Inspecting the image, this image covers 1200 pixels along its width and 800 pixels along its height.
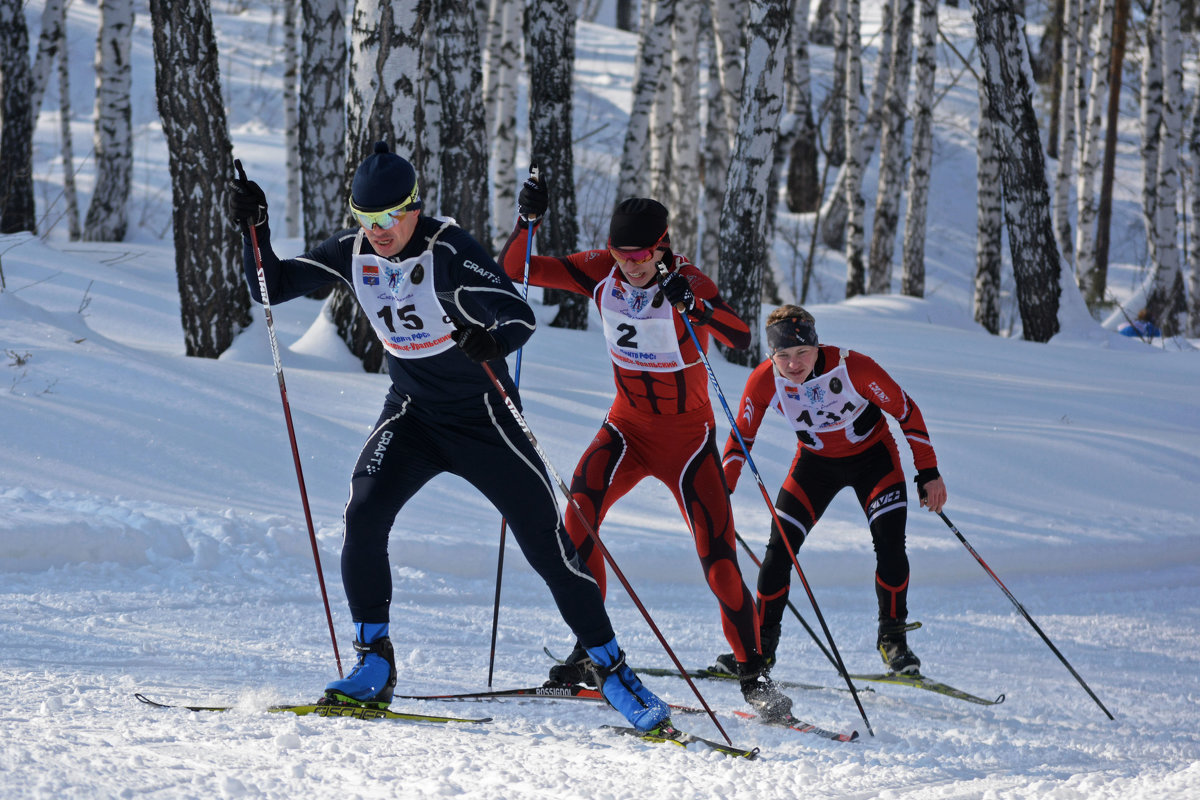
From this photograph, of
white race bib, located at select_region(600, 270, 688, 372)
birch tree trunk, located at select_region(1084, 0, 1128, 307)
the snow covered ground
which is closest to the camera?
the snow covered ground

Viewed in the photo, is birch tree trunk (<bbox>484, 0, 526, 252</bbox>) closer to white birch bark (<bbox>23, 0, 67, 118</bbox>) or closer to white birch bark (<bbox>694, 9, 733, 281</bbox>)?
white birch bark (<bbox>694, 9, 733, 281</bbox>)

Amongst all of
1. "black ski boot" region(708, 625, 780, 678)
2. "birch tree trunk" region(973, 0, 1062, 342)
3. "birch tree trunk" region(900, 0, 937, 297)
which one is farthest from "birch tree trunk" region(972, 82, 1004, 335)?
"black ski boot" region(708, 625, 780, 678)

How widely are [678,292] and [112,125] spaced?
35.0 ft

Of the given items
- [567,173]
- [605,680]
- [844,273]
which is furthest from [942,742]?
[844,273]

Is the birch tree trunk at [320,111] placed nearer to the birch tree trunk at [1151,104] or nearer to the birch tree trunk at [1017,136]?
the birch tree trunk at [1017,136]

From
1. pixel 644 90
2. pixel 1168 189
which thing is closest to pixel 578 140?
pixel 644 90

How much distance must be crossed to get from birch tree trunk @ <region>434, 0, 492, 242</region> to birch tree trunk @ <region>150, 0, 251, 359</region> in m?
3.44

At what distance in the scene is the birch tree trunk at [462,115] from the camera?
11039 millimetres

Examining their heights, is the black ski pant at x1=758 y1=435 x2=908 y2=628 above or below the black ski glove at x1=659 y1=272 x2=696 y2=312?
below

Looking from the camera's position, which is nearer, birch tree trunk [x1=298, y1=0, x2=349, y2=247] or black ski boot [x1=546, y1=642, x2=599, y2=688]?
black ski boot [x1=546, y1=642, x2=599, y2=688]

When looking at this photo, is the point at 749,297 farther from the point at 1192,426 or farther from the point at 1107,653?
the point at 1107,653

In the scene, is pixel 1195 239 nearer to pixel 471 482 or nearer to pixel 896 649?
pixel 896 649

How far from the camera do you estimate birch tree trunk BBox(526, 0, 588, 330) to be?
10.6 meters

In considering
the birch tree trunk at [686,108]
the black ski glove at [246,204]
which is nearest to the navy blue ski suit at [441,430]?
the black ski glove at [246,204]
